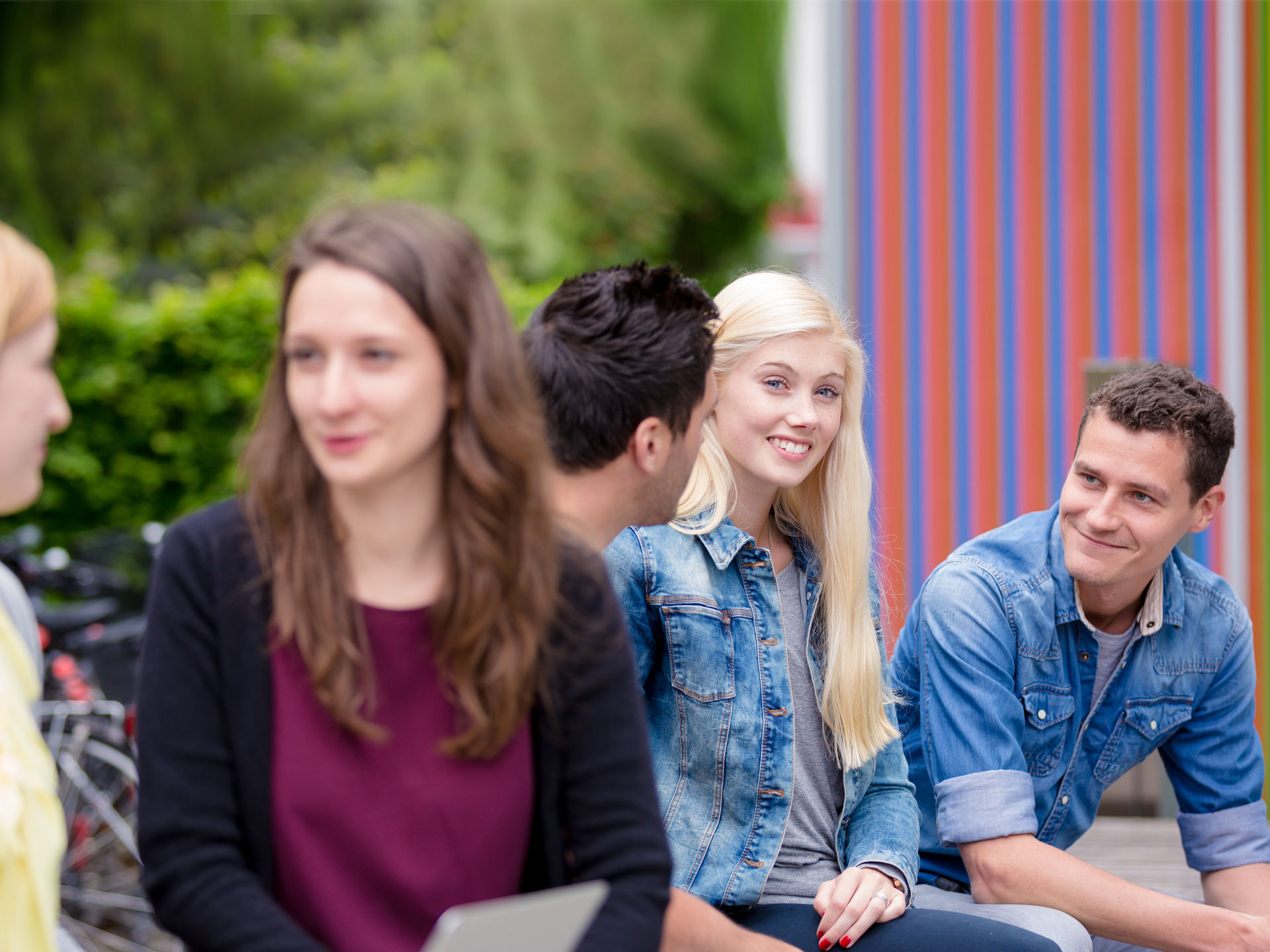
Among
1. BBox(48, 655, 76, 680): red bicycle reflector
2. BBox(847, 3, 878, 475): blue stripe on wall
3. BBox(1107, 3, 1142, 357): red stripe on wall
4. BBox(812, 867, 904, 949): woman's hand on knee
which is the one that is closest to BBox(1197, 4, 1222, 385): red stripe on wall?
BBox(1107, 3, 1142, 357): red stripe on wall

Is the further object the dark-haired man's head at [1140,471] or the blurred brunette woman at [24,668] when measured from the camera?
the dark-haired man's head at [1140,471]

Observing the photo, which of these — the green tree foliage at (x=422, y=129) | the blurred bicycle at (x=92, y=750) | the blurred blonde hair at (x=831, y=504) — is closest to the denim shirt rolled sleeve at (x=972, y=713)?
the blurred blonde hair at (x=831, y=504)

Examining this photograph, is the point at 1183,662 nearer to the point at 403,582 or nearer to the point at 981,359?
the point at 403,582

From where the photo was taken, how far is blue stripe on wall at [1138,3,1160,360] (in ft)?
15.5

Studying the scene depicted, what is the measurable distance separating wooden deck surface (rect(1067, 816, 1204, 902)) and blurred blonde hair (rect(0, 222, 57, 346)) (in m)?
2.64

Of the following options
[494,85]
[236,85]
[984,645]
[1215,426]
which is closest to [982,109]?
[1215,426]

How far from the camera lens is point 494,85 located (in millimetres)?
12977

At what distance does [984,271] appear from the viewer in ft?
15.7

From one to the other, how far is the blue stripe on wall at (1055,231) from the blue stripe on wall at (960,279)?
1.01 feet

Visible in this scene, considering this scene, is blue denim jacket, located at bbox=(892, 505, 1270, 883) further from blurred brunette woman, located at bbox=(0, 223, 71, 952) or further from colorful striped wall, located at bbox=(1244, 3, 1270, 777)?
colorful striped wall, located at bbox=(1244, 3, 1270, 777)

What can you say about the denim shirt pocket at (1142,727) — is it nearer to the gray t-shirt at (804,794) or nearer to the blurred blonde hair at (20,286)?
the gray t-shirt at (804,794)

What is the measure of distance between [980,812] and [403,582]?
1275 millimetres

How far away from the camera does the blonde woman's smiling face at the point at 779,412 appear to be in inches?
85.7

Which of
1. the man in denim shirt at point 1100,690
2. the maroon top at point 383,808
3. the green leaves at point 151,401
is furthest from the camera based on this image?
the green leaves at point 151,401
